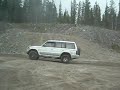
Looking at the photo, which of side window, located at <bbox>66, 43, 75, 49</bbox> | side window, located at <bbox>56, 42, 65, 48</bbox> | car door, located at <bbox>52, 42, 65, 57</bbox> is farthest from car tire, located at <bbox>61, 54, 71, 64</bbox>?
side window, located at <bbox>56, 42, 65, 48</bbox>

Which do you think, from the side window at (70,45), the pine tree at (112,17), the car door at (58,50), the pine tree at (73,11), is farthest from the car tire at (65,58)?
the pine tree at (73,11)

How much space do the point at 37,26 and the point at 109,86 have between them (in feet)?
147

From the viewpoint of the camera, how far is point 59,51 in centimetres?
2233

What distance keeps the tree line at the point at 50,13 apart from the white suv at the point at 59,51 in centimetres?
4576

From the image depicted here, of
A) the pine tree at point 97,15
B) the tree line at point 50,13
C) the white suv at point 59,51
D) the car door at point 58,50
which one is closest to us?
the white suv at point 59,51

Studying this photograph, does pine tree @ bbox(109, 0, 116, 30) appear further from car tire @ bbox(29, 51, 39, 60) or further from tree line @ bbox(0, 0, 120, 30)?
→ car tire @ bbox(29, 51, 39, 60)

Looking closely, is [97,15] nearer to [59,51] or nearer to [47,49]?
[59,51]

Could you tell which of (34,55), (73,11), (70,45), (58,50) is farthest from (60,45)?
(73,11)

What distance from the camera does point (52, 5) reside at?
100375 millimetres

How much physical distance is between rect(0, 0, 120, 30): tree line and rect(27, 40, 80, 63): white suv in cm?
4576

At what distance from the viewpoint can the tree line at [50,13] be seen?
→ 231ft

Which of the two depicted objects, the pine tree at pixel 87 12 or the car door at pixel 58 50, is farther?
the pine tree at pixel 87 12

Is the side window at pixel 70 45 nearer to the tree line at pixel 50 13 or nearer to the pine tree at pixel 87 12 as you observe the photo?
the tree line at pixel 50 13

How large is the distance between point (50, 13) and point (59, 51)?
73.6m
